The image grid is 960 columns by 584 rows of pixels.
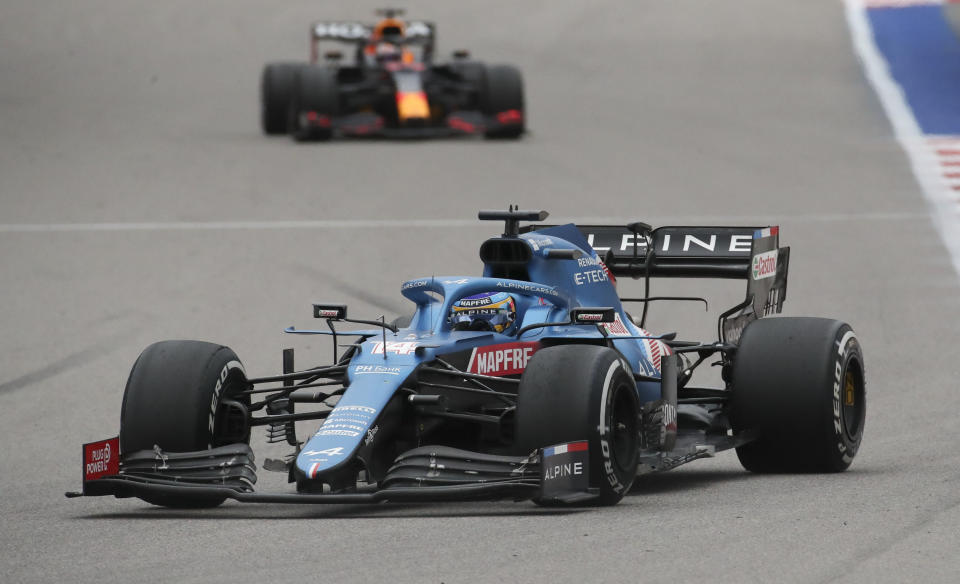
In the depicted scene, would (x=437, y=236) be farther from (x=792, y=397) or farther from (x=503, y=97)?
(x=792, y=397)

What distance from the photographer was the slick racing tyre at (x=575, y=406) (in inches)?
346

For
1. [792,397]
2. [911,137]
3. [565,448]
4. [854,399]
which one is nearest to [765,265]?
[854,399]

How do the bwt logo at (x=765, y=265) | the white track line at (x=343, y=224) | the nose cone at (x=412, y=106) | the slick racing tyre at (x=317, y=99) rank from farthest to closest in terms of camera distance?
the nose cone at (x=412, y=106) < the slick racing tyre at (x=317, y=99) < the white track line at (x=343, y=224) < the bwt logo at (x=765, y=265)

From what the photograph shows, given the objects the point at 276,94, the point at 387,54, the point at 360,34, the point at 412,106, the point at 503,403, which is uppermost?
the point at 360,34

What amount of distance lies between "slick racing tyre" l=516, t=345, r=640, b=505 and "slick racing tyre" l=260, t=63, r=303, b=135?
729 inches

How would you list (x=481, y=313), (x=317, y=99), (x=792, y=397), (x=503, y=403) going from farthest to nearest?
(x=317, y=99)
(x=792, y=397)
(x=481, y=313)
(x=503, y=403)

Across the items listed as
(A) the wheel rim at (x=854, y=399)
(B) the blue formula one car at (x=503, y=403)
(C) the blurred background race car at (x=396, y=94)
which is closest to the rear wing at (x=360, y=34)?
(C) the blurred background race car at (x=396, y=94)

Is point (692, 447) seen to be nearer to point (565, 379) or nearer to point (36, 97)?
point (565, 379)

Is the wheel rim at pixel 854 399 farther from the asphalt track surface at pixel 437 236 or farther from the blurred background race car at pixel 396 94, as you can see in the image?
the blurred background race car at pixel 396 94

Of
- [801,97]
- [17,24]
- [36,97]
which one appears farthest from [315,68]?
[17,24]

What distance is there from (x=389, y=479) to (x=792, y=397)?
2943 mm

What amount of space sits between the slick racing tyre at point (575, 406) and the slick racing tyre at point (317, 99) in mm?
17459

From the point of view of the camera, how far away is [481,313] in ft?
33.1

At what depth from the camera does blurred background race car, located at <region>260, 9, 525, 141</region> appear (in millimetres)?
26203
